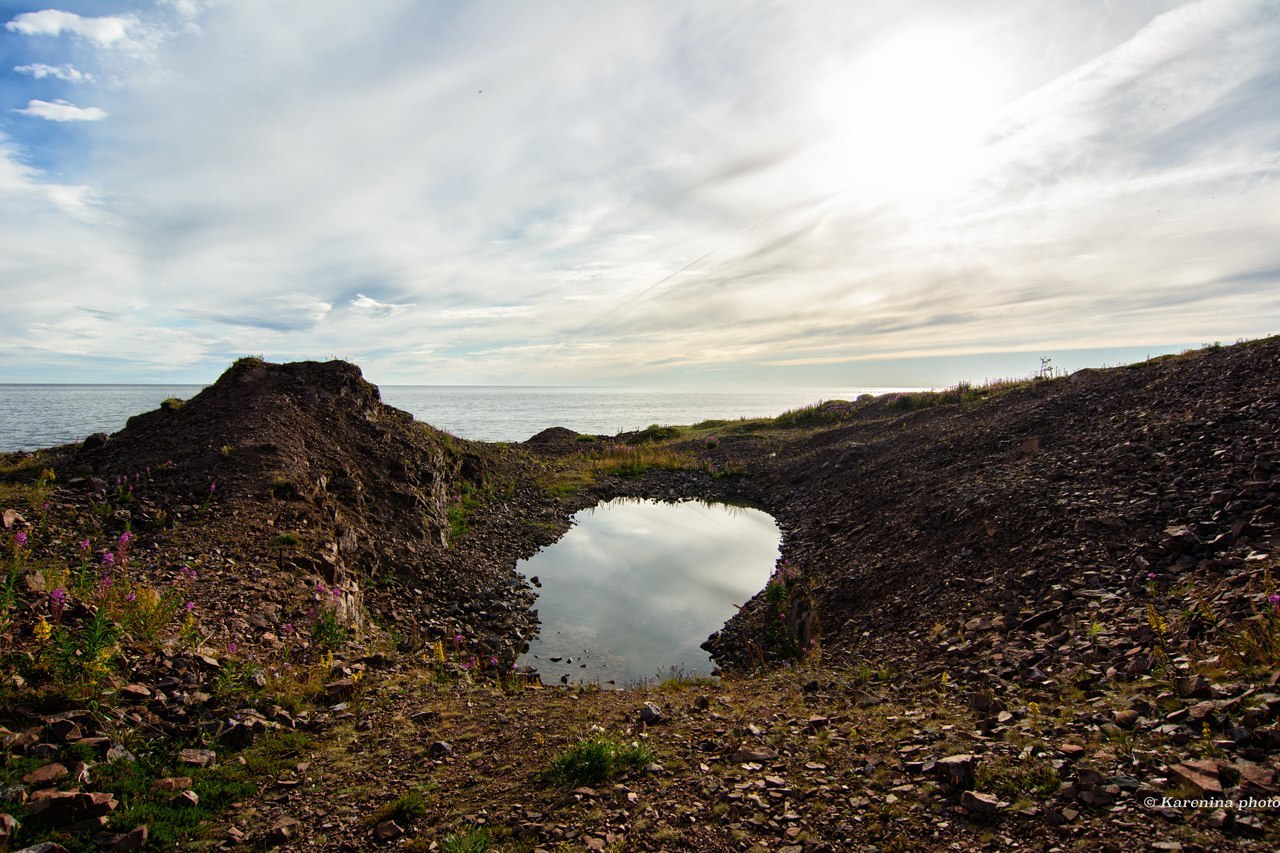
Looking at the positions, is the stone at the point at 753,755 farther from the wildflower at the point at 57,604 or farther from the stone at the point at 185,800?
the wildflower at the point at 57,604

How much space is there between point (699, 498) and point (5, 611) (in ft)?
76.9

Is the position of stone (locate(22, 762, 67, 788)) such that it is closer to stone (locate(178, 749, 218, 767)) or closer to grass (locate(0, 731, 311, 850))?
grass (locate(0, 731, 311, 850))

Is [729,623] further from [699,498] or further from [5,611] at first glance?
[699,498]

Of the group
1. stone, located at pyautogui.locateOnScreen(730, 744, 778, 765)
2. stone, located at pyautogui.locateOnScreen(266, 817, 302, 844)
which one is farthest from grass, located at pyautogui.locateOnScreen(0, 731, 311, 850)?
stone, located at pyautogui.locateOnScreen(730, 744, 778, 765)

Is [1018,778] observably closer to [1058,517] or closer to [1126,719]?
[1126,719]

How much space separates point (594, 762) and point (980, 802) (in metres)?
3.25

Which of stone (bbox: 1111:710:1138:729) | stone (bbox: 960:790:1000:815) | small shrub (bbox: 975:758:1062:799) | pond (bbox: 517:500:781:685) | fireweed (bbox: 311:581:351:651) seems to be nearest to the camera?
stone (bbox: 960:790:1000:815)

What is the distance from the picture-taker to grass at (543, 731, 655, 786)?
5211mm

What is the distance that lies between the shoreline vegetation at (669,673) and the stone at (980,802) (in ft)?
0.05

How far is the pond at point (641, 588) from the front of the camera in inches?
438

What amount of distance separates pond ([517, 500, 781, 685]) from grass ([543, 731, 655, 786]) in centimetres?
477

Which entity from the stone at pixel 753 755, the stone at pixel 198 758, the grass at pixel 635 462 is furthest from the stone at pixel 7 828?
the grass at pixel 635 462

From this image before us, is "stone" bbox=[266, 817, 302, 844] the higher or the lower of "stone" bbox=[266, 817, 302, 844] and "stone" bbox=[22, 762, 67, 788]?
the lower

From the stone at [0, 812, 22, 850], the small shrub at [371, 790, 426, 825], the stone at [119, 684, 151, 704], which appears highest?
the stone at [119, 684, 151, 704]
